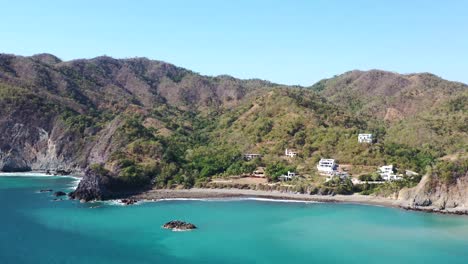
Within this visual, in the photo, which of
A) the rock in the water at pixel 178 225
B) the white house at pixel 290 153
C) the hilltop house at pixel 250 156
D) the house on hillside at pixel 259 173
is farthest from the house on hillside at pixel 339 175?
the rock in the water at pixel 178 225

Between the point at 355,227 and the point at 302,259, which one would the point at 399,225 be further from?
the point at 302,259

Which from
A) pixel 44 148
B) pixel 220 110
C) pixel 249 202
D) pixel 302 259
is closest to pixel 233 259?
pixel 302 259

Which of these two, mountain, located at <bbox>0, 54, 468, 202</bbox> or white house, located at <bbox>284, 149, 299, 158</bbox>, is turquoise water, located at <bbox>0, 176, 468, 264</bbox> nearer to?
mountain, located at <bbox>0, 54, 468, 202</bbox>

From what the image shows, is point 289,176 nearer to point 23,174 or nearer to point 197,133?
point 197,133

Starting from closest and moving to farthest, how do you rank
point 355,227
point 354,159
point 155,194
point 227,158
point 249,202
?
point 355,227
point 249,202
point 155,194
point 354,159
point 227,158

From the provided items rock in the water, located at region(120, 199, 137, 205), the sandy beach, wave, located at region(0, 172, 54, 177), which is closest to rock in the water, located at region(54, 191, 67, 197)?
rock in the water, located at region(120, 199, 137, 205)

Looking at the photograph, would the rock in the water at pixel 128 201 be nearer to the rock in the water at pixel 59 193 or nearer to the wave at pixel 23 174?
the rock in the water at pixel 59 193
